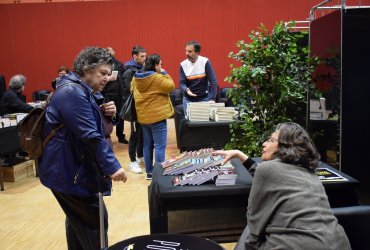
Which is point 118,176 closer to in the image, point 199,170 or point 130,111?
point 199,170

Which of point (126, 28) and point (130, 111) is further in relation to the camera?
point (126, 28)

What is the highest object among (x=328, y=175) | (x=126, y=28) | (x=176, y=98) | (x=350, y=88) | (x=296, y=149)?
(x=126, y=28)

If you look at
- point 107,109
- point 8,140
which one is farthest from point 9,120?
point 107,109

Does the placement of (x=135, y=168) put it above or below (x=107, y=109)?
below

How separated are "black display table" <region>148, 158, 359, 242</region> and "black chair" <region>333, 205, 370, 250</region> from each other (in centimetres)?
51

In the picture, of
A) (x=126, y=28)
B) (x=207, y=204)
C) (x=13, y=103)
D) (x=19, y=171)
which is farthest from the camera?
(x=126, y=28)

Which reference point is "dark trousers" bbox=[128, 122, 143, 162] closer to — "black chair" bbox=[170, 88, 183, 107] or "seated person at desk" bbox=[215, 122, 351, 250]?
"black chair" bbox=[170, 88, 183, 107]

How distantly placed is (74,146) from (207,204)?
2.75 ft

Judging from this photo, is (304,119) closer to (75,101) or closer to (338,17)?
(338,17)

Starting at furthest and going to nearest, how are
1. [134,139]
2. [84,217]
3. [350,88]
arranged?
[134,139] < [350,88] < [84,217]

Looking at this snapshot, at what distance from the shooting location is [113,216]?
154 inches

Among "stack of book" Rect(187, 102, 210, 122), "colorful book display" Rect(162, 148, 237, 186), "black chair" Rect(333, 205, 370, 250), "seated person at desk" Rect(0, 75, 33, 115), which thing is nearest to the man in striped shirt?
"stack of book" Rect(187, 102, 210, 122)

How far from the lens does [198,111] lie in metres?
5.12

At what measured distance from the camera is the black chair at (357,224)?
2.03 meters
